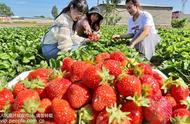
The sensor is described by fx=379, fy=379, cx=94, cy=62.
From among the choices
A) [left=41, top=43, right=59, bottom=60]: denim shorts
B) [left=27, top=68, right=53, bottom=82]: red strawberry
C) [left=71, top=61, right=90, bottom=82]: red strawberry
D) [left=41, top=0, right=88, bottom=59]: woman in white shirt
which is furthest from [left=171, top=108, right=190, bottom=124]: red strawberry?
[left=41, top=43, right=59, bottom=60]: denim shorts

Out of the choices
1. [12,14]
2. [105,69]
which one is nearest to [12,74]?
[105,69]

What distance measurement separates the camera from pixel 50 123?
2.23 metres

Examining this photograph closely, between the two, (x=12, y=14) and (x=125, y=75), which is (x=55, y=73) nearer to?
(x=125, y=75)

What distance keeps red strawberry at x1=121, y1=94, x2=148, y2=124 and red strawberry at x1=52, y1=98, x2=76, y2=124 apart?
311mm

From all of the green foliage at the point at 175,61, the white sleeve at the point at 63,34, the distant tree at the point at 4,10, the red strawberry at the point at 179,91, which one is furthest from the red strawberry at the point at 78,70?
the distant tree at the point at 4,10

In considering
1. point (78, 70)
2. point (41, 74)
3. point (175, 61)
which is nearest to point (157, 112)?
point (78, 70)

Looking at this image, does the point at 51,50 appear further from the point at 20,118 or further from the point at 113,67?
the point at 20,118

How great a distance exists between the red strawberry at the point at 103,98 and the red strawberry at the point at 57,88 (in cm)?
23

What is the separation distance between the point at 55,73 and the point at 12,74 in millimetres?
2823

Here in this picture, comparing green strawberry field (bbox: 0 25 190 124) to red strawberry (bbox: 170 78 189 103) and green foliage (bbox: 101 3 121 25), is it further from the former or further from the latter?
green foliage (bbox: 101 3 121 25)

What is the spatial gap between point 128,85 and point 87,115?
0.30 meters

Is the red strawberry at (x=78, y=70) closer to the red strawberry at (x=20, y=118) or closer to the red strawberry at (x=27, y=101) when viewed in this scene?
the red strawberry at (x=27, y=101)

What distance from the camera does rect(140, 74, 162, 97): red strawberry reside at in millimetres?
2328

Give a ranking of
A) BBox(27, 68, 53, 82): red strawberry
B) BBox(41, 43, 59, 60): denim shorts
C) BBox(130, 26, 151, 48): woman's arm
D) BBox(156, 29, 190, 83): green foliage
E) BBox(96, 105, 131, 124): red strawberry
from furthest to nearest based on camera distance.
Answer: BBox(130, 26, 151, 48): woman's arm < BBox(41, 43, 59, 60): denim shorts < BBox(156, 29, 190, 83): green foliage < BBox(27, 68, 53, 82): red strawberry < BBox(96, 105, 131, 124): red strawberry
